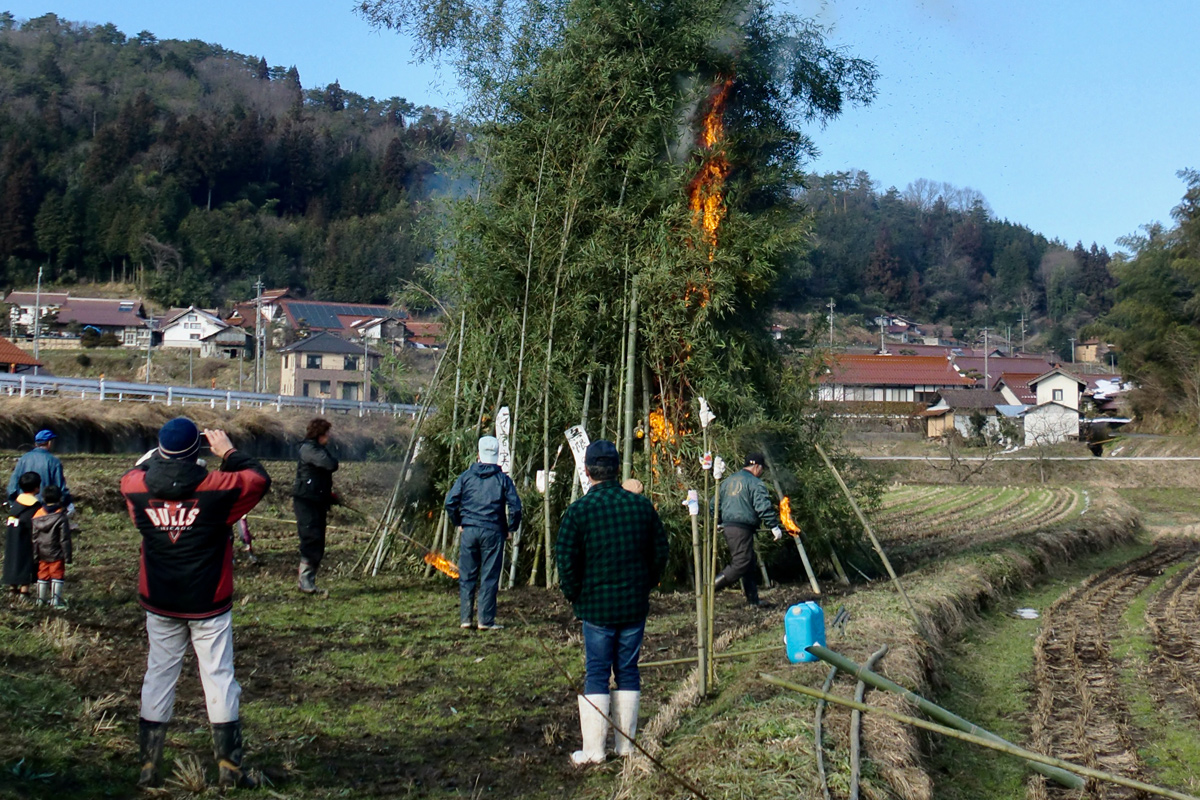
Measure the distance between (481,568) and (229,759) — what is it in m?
4.38

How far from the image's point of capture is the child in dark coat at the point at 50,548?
29.1 ft

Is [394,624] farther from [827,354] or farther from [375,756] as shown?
[827,354]

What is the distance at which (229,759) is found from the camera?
16.3ft

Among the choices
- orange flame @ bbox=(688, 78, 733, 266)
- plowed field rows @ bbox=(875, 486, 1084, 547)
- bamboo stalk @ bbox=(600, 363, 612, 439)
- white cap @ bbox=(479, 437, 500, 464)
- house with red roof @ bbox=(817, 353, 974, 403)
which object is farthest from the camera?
house with red roof @ bbox=(817, 353, 974, 403)

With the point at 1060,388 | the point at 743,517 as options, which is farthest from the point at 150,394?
the point at 1060,388

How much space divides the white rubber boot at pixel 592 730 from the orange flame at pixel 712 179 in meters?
7.34

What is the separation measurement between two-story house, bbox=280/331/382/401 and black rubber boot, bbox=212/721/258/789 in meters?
45.8

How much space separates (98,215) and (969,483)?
58.5 metres

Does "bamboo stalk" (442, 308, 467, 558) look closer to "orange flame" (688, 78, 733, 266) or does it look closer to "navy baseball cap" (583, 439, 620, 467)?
"orange flame" (688, 78, 733, 266)

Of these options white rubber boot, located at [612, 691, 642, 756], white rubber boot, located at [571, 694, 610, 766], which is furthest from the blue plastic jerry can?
white rubber boot, located at [571, 694, 610, 766]

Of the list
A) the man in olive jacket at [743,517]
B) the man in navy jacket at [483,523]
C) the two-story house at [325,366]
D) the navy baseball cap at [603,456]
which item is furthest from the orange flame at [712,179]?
the two-story house at [325,366]

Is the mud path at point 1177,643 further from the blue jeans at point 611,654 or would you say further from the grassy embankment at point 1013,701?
the blue jeans at point 611,654

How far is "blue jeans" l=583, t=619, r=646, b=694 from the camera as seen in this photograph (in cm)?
566

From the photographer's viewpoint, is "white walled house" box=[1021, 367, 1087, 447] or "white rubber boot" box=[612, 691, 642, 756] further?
"white walled house" box=[1021, 367, 1087, 447]
